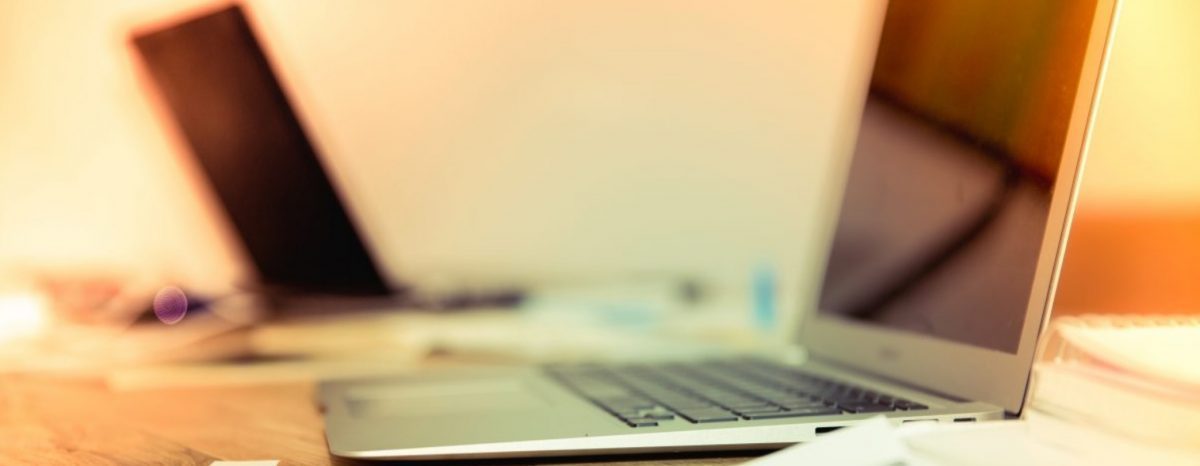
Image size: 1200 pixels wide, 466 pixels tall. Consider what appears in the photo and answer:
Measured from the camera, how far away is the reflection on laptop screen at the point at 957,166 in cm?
72

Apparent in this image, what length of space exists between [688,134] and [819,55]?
194 mm

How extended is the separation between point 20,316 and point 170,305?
160 mm

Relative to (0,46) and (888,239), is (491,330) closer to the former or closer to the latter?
(888,239)

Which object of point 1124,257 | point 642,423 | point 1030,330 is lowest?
point 642,423

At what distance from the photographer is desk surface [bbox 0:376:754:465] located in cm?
66

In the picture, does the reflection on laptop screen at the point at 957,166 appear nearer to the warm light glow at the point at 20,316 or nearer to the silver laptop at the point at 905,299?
the silver laptop at the point at 905,299

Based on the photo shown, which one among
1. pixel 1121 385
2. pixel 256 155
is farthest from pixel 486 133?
pixel 1121 385

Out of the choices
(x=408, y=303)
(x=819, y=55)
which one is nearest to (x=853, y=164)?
(x=819, y=55)

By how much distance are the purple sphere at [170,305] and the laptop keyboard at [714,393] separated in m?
0.51

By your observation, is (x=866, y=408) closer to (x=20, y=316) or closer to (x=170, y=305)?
(x=170, y=305)

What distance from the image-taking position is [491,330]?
1173 mm

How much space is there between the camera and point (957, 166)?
83 centimetres

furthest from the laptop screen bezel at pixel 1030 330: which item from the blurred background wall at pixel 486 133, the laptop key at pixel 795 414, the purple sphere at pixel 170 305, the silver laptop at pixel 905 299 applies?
the purple sphere at pixel 170 305

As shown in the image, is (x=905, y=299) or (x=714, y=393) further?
(x=905, y=299)
